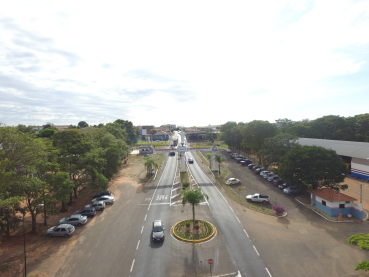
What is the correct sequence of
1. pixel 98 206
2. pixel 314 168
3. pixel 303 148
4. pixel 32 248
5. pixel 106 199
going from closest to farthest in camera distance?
pixel 32 248, pixel 98 206, pixel 314 168, pixel 106 199, pixel 303 148

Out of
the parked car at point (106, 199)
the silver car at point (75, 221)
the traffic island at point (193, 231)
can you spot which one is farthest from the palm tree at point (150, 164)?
the traffic island at point (193, 231)

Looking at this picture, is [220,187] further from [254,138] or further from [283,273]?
[254,138]

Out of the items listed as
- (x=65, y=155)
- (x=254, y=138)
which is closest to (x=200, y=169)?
(x=254, y=138)

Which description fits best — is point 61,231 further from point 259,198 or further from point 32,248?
point 259,198

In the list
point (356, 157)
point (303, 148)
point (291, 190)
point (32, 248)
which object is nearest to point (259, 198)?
point (291, 190)

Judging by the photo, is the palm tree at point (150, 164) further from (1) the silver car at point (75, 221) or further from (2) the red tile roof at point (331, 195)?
(2) the red tile roof at point (331, 195)

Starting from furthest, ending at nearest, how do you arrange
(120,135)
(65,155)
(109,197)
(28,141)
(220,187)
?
1. (120,135)
2. (220,187)
3. (109,197)
4. (65,155)
5. (28,141)
